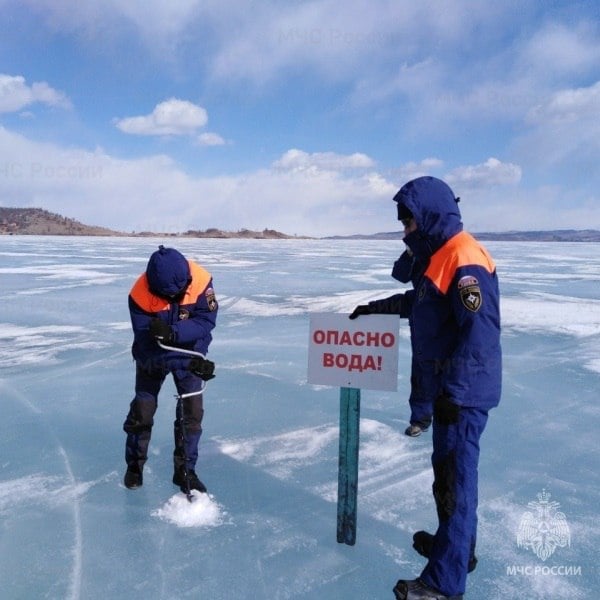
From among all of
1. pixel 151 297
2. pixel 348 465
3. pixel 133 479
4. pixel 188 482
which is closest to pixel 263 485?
pixel 188 482

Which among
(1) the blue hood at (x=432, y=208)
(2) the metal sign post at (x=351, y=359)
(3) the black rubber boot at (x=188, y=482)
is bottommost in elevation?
(3) the black rubber boot at (x=188, y=482)

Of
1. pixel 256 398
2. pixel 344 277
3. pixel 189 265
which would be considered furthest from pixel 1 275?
pixel 189 265

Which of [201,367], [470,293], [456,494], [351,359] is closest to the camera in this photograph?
[470,293]

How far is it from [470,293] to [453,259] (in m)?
0.13

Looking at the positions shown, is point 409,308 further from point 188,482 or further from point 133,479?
point 133,479

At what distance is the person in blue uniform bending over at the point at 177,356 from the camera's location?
2.53 m

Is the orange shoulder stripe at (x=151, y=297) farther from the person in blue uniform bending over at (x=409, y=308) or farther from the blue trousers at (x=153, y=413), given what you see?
the person in blue uniform bending over at (x=409, y=308)

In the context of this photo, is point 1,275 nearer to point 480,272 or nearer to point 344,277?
point 344,277

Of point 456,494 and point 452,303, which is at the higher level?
point 452,303

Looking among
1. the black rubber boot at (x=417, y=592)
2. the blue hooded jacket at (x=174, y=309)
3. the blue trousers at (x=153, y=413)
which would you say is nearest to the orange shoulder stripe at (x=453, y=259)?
the black rubber boot at (x=417, y=592)

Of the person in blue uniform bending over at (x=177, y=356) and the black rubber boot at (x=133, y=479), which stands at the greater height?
the person in blue uniform bending over at (x=177, y=356)

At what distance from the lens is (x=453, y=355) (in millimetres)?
1764

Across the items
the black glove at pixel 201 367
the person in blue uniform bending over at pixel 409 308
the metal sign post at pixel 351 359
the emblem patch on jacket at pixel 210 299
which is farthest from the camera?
the emblem patch on jacket at pixel 210 299

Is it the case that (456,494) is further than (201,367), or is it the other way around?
(201,367)
